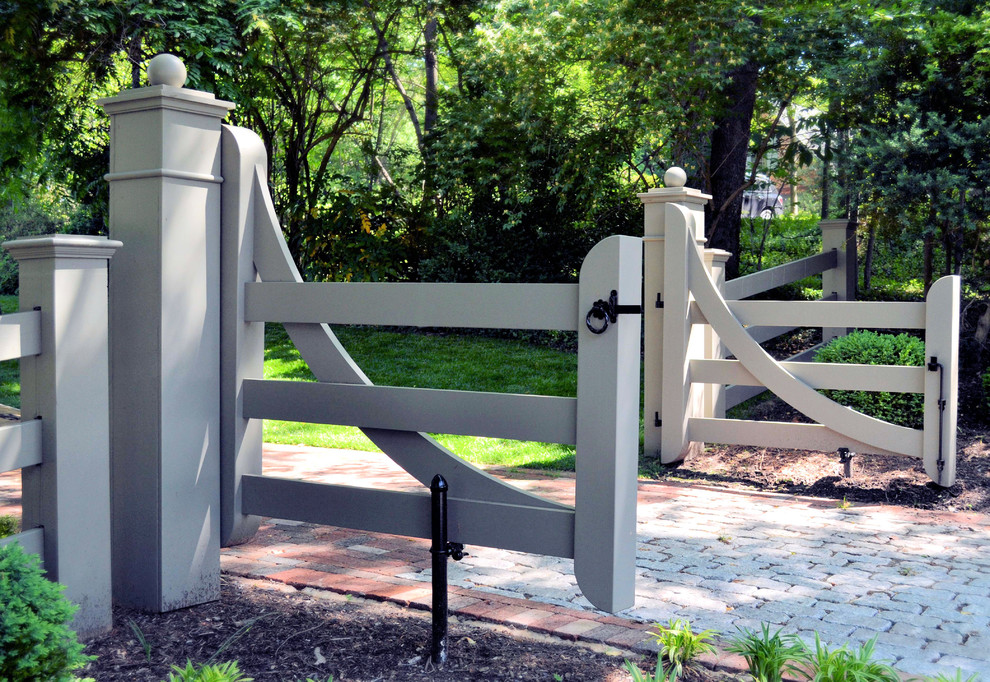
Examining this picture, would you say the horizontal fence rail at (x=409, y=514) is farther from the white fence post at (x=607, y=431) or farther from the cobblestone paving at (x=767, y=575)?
the cobblestone paving at (x=767, y=575)

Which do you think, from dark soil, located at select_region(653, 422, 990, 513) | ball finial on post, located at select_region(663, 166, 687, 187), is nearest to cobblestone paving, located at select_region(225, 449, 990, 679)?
dark soil, located at select_region(653, 422, 990, 513)

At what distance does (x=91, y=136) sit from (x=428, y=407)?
1232 cm

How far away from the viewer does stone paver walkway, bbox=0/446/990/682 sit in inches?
117

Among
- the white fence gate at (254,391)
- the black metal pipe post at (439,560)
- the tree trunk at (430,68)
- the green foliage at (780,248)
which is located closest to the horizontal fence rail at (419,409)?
the white fence gate at (254,391)

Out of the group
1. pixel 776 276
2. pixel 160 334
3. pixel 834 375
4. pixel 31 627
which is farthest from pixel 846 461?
pixel 31 627

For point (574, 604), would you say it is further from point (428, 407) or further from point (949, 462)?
point (949, 462)

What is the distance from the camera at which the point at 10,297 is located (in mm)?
18328

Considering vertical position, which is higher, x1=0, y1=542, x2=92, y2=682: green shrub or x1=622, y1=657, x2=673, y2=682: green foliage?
x1=0, y1=542, x2=92, y2=682: green shrub

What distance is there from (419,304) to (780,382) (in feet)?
11.0

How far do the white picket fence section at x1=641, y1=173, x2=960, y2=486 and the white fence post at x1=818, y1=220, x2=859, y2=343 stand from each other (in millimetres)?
2369

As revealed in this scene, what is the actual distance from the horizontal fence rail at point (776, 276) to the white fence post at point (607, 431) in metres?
3.88

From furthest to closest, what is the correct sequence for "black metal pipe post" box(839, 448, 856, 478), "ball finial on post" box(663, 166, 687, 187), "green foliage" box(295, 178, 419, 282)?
"green foliage" box(295, 178, 419, 282), "ball finial on post" box(663, 166, 687, 187), "black metal pipe post" box(839, 448, 856, 478)

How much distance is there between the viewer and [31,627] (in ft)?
6.04

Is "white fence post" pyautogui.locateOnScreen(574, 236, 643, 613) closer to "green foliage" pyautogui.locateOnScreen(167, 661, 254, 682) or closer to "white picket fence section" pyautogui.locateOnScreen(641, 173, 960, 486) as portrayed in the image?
"green foliage" pyautogui.locateOnScreen(167, 661, 254, 682)
